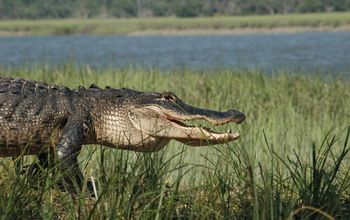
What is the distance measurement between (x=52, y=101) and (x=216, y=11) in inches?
3608

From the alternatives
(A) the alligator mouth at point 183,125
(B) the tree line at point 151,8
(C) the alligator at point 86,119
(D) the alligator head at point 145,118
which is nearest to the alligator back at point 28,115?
(C) the alligator at point 86,119

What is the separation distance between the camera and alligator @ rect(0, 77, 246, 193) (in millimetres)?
3424

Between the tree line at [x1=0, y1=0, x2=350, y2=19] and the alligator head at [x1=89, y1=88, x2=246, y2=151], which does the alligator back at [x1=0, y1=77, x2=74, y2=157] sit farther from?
the tree line at [x1=0, y1=0, x2=350, y2=19]

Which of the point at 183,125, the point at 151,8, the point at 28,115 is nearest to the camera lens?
the point at 28,115

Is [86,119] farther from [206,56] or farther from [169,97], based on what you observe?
[206,56]

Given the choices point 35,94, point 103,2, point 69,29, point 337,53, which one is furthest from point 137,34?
point 103,2

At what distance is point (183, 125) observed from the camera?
11.8 ft

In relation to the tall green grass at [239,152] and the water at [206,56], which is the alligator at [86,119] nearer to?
the tall green grass at [239,152]

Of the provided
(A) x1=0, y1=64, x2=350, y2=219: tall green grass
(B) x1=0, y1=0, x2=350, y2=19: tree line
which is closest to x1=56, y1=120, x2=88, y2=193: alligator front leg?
(A) x1=0, y1=64, x2=350, y2=219: tall green grass

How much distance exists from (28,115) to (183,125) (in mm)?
944

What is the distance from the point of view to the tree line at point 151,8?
86.2m

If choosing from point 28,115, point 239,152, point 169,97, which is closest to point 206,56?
point 239,152

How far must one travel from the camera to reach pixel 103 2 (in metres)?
107

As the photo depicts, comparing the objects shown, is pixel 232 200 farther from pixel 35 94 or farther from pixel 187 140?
pixel 35 94
